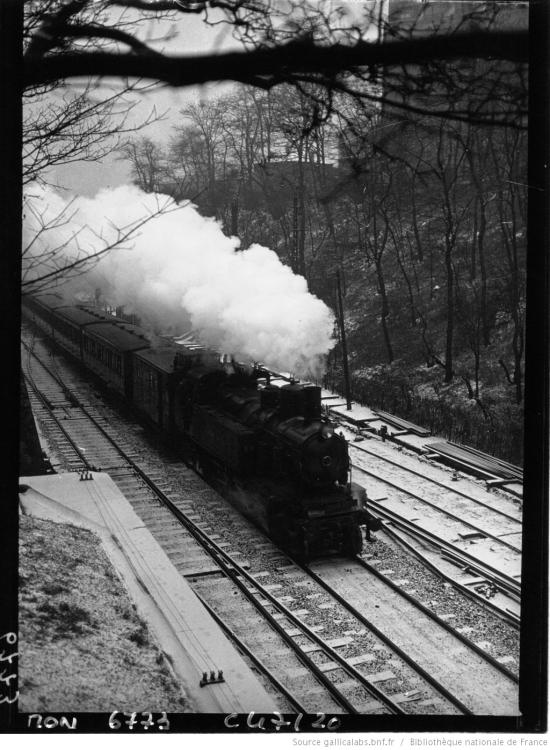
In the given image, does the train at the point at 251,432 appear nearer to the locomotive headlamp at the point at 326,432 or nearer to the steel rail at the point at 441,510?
the locomotive headlamp at the point at 326,432

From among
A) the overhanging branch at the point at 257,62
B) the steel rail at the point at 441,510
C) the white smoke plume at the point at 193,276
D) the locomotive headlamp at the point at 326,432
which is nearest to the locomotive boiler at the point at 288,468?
the locomotive headlamp at the point at 326,432

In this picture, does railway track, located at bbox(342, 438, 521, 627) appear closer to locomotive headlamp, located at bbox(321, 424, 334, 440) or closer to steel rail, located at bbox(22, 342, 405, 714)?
locomotive headlamp, located at bbox(321, 424, 334, 440)

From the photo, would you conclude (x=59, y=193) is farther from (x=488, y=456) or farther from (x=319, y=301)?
(x=488, y=456)

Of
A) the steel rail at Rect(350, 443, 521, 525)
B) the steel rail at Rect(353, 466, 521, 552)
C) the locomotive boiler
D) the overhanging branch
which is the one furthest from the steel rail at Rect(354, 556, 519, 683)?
the overhanging branch

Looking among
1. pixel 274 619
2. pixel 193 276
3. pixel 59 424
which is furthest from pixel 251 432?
pixel 274 619

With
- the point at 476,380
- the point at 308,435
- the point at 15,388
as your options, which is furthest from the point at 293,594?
the point at 15,388

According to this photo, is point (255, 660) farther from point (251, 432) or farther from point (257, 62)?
point (257, 62)

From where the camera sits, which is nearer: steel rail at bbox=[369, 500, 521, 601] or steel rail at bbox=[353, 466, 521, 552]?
steel rail at bbox=[369, 500, 521, 601]

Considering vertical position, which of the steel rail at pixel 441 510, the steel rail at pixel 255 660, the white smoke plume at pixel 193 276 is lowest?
the steel rail at pixel 255 660
